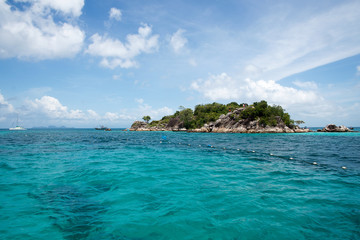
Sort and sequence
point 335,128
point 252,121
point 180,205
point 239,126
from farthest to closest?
point 239,126, point 335,128, point 252,121, point 180,205

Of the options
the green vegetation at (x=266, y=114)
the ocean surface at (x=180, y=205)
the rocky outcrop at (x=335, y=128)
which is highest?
the green vegetation at (x=266, y=114)

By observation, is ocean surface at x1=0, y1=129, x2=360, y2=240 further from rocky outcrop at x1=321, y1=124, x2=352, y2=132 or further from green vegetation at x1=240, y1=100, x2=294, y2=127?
rocky outcrop at x1=321, y1=124, x2=352, y2=132

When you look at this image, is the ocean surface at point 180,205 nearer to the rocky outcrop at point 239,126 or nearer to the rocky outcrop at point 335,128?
the rocky outcrop at point 239,126

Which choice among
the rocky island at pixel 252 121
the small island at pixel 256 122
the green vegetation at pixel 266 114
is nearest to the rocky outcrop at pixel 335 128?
the small island at pixel 256 122

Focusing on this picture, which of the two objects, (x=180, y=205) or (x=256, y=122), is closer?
(x=180, y=205)

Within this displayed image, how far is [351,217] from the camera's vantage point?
7.29 m

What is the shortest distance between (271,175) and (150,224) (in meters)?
10.8

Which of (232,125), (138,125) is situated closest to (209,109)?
(232,125)

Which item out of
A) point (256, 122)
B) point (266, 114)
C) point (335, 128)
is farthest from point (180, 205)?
point (335, 128)

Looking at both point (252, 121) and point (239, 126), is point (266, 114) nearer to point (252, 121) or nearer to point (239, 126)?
point (252, 121)

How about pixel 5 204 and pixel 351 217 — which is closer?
pixel 351 217

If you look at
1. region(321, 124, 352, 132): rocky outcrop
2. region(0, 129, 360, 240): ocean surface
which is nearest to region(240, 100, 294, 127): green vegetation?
region(321, 124, 352, 132): rocky outcrop

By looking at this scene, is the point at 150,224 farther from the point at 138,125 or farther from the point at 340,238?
the point at 138,125

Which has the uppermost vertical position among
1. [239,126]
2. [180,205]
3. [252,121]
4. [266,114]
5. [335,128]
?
[266,114]
